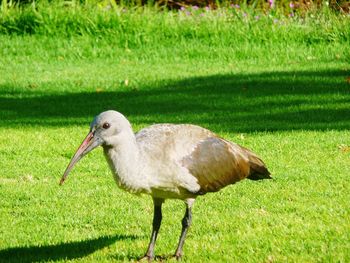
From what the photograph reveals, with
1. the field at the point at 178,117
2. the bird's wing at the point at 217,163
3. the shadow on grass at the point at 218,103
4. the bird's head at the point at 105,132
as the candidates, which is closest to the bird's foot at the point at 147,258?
the field at the point at 178,117

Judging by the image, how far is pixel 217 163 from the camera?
22.2 ft

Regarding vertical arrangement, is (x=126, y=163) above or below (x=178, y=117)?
above

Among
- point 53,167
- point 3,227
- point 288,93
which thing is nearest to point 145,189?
point 3,227

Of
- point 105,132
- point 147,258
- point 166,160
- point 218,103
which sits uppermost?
point 105,132

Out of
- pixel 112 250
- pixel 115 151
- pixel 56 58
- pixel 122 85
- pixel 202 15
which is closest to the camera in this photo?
pixel 115 151

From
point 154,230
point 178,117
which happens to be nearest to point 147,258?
point 154,230

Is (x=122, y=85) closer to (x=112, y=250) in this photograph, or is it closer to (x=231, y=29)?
(x=231, y=29)

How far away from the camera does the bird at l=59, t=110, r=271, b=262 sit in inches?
238

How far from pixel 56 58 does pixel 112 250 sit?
987 centimetres

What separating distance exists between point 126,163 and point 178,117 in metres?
5.93

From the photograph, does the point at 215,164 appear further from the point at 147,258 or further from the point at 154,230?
the point at 147,258

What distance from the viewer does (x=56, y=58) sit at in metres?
16.4

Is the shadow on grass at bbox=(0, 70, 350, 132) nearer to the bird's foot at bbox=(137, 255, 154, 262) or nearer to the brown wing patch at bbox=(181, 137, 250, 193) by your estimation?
the brown wing patch at bbox=(181, 137, 250, 193)

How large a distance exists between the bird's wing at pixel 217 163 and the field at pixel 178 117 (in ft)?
1.63
